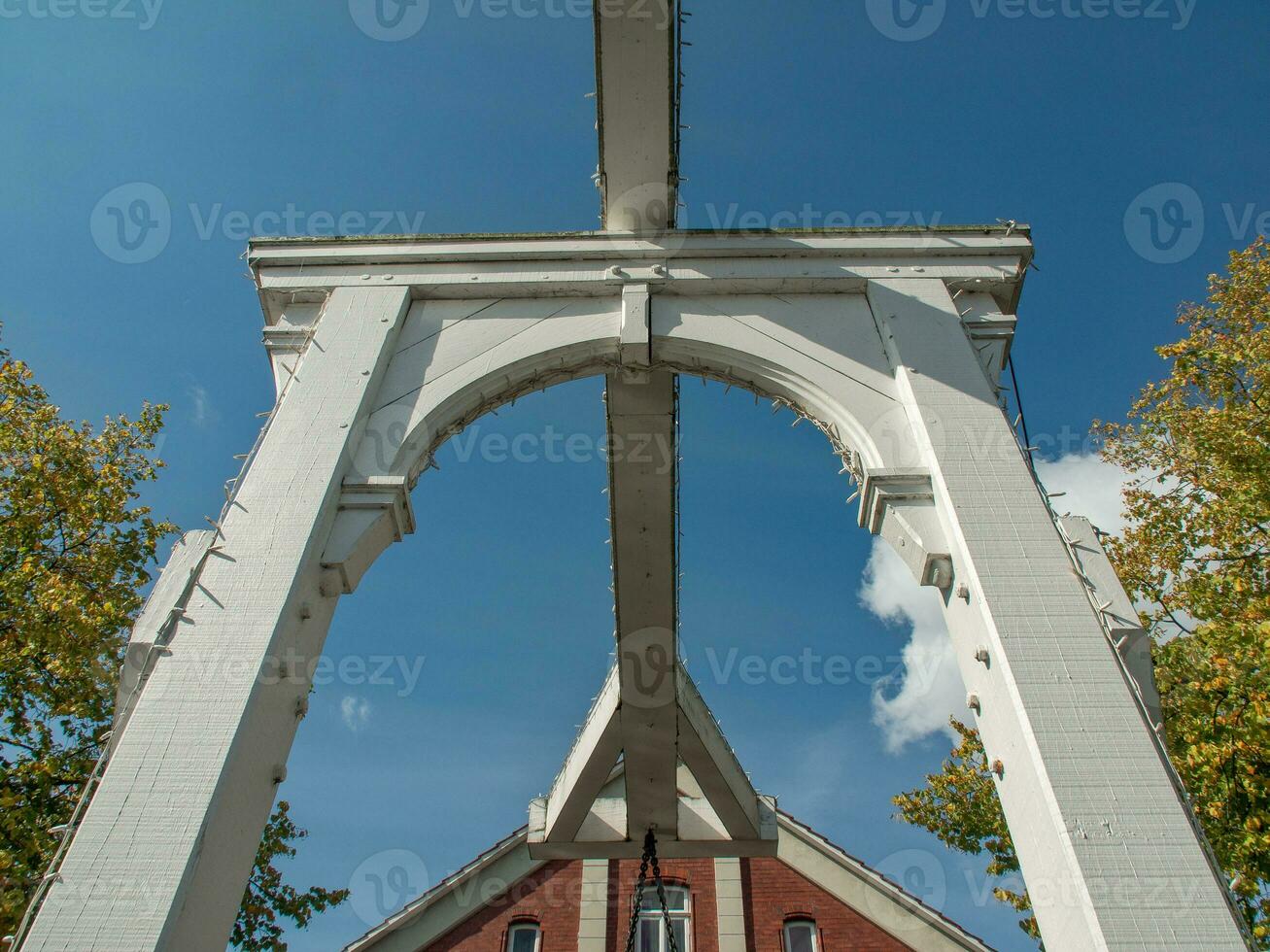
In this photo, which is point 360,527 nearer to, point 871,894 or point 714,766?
point 714,766

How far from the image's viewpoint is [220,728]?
386cm

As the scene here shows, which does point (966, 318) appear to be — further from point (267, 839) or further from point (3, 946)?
point (267, 839)

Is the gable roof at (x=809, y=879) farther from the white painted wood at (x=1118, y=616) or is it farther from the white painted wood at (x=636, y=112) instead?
the white painted wood at (x=1118, y=616)

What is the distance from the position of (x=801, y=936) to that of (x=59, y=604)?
39.5 ft

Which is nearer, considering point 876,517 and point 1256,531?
point 876,517

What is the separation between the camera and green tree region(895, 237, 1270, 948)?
8.91 meters

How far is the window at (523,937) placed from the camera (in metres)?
14.4

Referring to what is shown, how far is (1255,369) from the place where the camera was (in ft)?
33.4

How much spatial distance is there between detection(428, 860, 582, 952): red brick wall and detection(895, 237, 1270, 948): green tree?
628 cm

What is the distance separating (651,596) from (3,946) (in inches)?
261

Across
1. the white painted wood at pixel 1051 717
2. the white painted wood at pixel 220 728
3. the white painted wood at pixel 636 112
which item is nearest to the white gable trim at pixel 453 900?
the white painted wood at pixel 220 728

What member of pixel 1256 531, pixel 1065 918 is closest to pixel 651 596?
pixel 1065 918

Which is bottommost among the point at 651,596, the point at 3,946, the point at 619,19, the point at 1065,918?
the point at 1065,918

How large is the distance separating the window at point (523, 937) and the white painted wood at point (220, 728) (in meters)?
11.9
